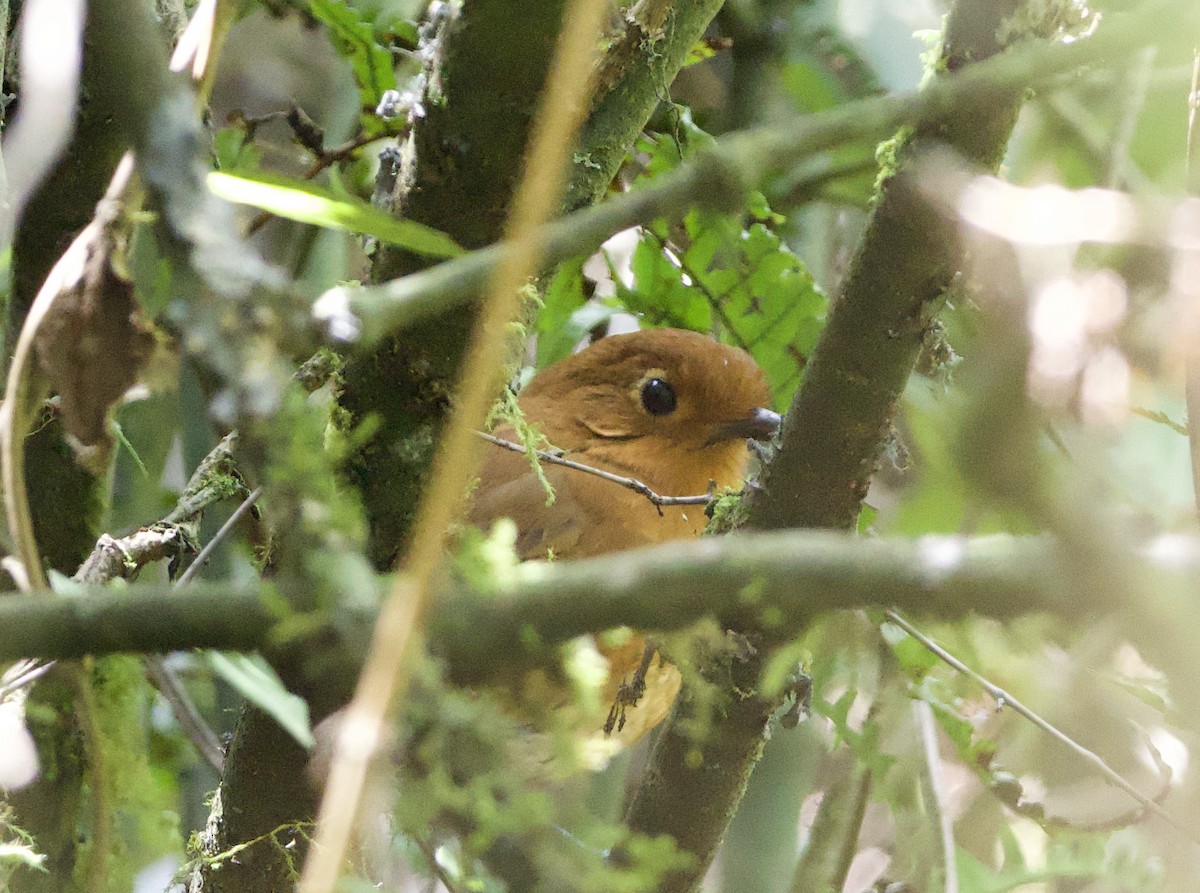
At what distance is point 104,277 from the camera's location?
728 mm

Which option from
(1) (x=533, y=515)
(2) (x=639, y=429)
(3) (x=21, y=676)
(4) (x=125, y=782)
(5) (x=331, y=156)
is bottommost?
(4) (x=125, y=782)

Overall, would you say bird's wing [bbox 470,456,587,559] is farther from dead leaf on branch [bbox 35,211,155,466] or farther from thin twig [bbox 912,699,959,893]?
dead leaf on branch [bbox 35,211,155,466]

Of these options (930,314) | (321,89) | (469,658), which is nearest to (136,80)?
(469,658)

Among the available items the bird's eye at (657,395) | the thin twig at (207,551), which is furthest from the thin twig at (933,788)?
the thin twig at (207,551)

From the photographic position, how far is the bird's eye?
2.10m

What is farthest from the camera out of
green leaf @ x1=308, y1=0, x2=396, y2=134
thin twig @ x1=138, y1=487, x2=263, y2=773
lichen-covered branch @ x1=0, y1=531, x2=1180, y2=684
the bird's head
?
the bird's head

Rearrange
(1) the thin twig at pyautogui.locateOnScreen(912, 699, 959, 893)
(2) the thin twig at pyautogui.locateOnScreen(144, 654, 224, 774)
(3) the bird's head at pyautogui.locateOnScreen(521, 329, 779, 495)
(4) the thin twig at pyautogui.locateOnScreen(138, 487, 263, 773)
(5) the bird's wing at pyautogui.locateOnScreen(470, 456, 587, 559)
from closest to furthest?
(4) the thin twig at pyautogui.locateOnScreen(138, 487, 263, 773) < (2) the thin twig at pyautogui.locateOnScreen(144, 654, 224, 774) < (1) the thin twig at pyautogui.locateOnScreen(912, 699, 959, 893) < (5) the bird's wing at pyautogui.locateOnScreen(470, 456, 587, 559) < (3) the bird's head at pyautogui.locateOnScreen(521, 329, 779, 495)

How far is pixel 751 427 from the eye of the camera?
80.7 inches

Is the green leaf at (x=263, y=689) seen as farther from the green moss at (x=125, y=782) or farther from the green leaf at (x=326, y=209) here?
the green moss at (x=125, y=782)

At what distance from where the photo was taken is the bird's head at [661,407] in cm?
203

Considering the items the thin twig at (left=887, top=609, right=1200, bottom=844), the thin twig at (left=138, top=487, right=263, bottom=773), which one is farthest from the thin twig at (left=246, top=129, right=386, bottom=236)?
the thin twig at (left=887, top=609, right=1200, bottom=844)

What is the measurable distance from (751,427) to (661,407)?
17cm

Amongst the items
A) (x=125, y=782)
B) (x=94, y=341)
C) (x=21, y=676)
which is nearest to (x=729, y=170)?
(x=94, y=341)

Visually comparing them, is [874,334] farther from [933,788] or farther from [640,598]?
[933,788]
